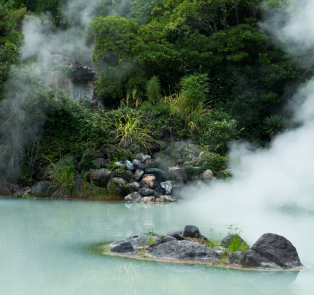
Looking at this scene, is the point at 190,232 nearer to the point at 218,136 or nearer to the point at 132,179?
the point at 132,179

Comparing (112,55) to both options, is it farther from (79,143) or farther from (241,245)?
(241,245)

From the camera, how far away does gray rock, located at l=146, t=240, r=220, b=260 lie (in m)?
3.74

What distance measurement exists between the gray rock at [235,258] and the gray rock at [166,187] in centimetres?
615

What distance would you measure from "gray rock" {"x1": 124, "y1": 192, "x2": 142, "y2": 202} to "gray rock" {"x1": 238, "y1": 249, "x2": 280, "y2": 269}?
19.5ft

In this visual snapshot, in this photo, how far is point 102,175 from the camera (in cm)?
964

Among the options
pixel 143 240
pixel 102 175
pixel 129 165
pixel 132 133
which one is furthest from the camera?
pixel 132 133

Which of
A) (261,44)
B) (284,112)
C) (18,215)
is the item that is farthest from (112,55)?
(18,215)

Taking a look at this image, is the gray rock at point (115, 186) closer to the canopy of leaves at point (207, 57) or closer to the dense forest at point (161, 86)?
the dense forest at point (161, 86)

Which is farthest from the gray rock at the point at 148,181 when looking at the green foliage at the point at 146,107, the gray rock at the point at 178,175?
the green foliage at the point at 146,107

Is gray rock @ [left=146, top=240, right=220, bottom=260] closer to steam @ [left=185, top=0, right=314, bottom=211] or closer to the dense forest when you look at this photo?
steam @ [left=185, top=0, right=314, bottom=211]

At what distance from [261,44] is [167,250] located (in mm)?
13578

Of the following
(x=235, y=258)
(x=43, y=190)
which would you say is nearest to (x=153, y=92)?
(x=43, y=190)

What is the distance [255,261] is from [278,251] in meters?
0.24

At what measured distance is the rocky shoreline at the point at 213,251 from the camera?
3.49 m
